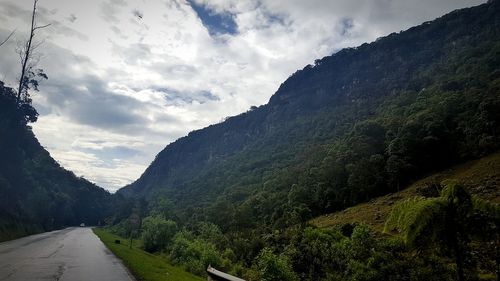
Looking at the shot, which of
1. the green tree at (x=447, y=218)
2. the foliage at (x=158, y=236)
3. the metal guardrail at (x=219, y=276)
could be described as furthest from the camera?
the foliage at (x=158, y=236)

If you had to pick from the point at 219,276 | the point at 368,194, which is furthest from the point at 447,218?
the point at 368,194

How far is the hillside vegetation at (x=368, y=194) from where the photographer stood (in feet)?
78.6

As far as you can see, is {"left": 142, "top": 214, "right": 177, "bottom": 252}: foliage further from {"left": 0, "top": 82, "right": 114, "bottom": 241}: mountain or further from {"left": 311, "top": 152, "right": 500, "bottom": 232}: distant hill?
{"left": 311, "top": 152, "right": 500, "bottom": 232}: distant hill

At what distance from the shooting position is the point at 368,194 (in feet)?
291

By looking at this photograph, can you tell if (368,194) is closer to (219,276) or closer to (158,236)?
(158,236)

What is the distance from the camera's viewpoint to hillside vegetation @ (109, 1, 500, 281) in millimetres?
23953

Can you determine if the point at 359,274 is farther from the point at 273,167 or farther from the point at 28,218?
the point at 273,167

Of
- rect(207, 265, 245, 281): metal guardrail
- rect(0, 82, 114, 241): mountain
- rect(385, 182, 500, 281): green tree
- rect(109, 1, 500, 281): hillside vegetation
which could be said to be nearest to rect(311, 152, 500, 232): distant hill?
rect(109, 1, 500, 281): hillside vegetation

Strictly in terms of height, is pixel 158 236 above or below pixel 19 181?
below

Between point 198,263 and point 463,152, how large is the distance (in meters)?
72.6

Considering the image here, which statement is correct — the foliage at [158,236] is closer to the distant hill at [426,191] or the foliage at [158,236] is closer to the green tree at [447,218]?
the distant hill at [426,191]

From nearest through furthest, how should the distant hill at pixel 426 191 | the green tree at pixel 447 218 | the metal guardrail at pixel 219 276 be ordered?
the metal guardrail at pixel 219 276
the green tree at pixel 447 218
the distant hill at pixel 426 191

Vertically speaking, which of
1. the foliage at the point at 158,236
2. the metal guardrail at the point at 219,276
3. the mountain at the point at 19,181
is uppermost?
the mountain at the point at 19,181

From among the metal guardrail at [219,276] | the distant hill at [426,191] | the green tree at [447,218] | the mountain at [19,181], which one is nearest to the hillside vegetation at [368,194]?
the green tree at [447,218]
